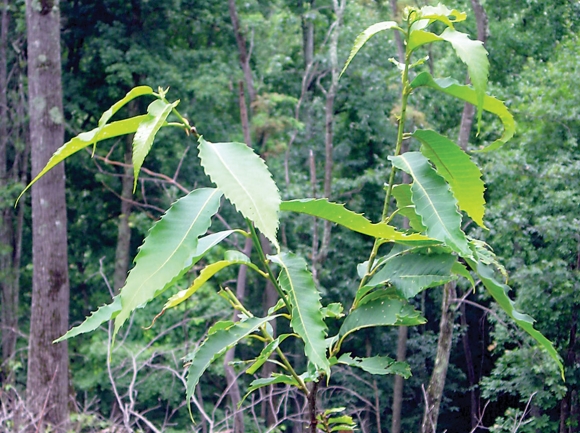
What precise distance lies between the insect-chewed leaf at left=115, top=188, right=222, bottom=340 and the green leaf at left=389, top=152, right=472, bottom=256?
292 millimetres

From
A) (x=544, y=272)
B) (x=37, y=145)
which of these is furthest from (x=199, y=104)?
(x=544, y=272)

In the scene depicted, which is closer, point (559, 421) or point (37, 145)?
point (37, 145)

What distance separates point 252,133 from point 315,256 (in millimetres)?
2588

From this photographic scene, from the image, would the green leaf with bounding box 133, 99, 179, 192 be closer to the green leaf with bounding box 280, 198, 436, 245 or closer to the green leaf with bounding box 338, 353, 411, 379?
the green leaf with bounding box 280, 198, 436, 245

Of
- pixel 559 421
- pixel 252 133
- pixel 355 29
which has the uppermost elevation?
pixel 355 29

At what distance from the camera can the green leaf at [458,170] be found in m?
0.94

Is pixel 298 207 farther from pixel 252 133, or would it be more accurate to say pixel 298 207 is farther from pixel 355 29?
pixel 355 29

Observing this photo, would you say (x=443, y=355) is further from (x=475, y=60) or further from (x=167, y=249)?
(x=167, y=249)

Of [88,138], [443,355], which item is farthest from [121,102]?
[443,355]

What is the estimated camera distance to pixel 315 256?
425 inches

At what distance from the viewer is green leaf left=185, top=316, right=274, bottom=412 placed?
1004 mm

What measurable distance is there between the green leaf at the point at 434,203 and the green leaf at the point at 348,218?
0.16 feet

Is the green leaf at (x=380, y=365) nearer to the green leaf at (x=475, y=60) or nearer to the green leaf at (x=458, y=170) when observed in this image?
the green leaf at (x=458, y=170)

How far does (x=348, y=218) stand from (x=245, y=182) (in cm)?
23
